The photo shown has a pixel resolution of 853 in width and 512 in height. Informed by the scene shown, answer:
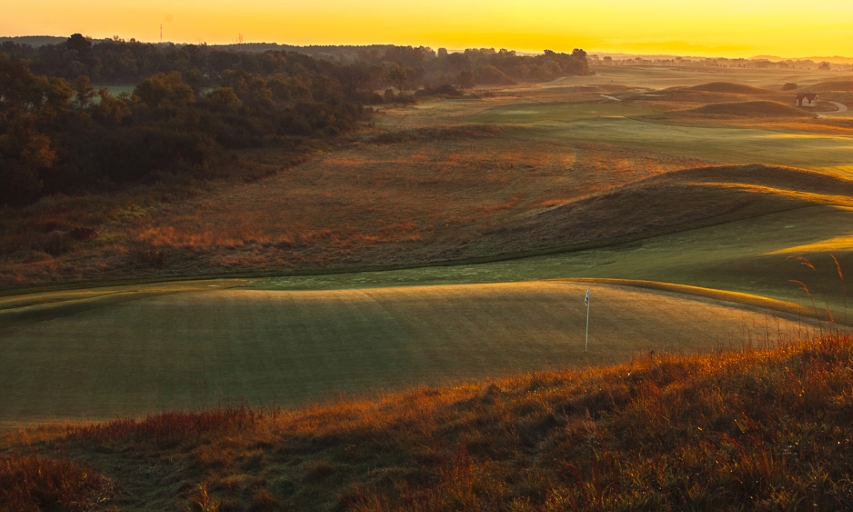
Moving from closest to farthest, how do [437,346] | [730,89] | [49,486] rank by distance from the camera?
[49,486]
[437,346]
[730,89]

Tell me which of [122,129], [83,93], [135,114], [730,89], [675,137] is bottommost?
[675,137]

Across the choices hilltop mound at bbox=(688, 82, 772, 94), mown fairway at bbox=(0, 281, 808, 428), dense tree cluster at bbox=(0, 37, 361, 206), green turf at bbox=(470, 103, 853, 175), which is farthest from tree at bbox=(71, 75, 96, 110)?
hilltop mound at bbox=(688, 82, 772, 94)

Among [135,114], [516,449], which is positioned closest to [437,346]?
[516,449]

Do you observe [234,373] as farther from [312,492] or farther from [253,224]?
[253,224]

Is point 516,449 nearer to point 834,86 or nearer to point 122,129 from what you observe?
point 122,129

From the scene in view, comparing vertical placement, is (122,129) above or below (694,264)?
above

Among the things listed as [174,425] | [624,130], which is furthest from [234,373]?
[624,130]
